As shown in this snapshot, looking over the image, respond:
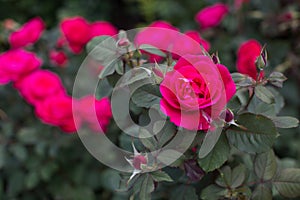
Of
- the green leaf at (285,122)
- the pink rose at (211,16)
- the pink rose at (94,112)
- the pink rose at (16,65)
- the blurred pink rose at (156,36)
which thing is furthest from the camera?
the pink rose at (211,16)

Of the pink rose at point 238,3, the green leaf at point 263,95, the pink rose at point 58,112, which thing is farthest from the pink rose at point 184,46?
the pink rose at point 238,3

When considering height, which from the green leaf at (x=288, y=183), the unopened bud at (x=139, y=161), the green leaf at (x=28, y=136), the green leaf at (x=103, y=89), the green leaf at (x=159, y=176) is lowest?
the green leaf at (x=28, y=136)

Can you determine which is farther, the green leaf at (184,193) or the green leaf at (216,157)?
the green leaf at (184,193)

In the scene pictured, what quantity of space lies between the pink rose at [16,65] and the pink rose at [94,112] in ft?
0.68

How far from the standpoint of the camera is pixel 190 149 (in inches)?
34.7

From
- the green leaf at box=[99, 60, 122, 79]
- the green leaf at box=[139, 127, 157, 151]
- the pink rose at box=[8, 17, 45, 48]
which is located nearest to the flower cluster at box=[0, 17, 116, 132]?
the pink rose at box=[8, 17, 45, 48]

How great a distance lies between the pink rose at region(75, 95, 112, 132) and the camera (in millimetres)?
1317

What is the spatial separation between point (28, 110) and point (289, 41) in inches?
40.4

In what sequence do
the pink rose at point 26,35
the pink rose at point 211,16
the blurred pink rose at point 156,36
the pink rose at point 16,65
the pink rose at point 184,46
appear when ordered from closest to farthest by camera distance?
the pink rose at point 184,46, the blurred pink rose at point 156,36, the pink rose at point 16,65, the pink rose at point 26,35, the pink rose at point 211,16

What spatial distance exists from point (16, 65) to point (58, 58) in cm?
20

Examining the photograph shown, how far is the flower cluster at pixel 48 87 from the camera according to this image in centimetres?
133

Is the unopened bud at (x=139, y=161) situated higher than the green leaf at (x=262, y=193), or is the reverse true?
the unopened bud at (x=139, y=161)

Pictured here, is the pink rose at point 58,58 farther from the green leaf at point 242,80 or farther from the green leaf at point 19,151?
the green leaf at point 242,80

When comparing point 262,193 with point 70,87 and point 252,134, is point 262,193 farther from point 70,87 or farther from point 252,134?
point 70,87
